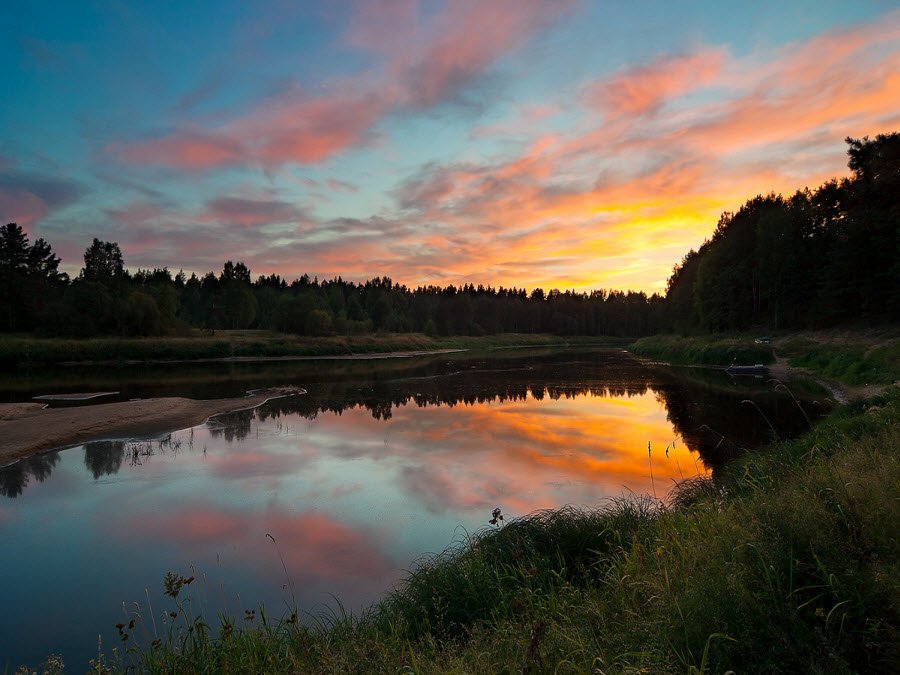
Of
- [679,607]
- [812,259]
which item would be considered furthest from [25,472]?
[812,259]

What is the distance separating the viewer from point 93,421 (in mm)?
21312

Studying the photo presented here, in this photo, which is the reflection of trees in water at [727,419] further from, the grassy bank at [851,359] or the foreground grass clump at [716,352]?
A: the foreground grass clump at [716,352]

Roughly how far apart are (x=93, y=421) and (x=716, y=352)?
160 feet

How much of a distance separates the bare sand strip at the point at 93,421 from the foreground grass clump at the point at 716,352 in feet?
111

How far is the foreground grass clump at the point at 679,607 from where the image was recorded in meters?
3.44

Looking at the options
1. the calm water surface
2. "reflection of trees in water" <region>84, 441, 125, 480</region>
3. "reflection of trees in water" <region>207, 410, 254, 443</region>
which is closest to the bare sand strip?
"reflection of trees in water" <region>207, 410, 254, 443</region>

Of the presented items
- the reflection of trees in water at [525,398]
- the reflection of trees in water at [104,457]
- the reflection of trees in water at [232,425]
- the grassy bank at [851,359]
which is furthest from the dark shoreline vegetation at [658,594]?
the reflection of trees in water at [232,425]

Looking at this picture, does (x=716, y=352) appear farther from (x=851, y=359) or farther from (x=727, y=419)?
(x=727, y=419)

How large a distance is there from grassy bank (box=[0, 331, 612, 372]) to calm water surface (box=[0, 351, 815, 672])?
41.9 metres

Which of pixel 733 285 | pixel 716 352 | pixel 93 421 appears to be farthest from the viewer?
pixel 733 285

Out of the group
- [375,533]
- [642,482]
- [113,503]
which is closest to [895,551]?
[375,533]

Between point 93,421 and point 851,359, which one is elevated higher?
point 851,359

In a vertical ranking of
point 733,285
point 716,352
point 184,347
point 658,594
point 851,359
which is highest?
point 733,285

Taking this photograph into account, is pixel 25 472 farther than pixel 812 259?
No
